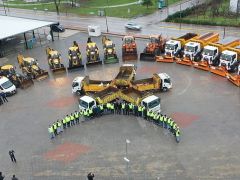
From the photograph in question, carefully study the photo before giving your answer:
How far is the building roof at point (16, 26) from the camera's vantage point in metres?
48.3

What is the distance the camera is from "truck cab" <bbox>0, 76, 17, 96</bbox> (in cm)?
3578

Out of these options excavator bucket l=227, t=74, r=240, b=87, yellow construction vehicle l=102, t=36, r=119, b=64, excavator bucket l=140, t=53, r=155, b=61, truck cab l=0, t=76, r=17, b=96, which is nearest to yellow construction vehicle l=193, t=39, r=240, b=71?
excavator bucket l=227, t=74, r=240, b=87

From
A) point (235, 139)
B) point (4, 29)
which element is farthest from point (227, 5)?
point (235, 139)

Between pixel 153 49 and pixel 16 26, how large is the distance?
64.6 ft

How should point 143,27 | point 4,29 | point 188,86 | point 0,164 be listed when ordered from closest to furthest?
1. point 0,164
2. point 188,86
3. point 4,29
4. point 143,27

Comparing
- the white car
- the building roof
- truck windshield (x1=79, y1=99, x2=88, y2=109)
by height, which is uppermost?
the building roof

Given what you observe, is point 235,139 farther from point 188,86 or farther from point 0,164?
point 0,164

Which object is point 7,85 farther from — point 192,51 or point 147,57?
point 192,51

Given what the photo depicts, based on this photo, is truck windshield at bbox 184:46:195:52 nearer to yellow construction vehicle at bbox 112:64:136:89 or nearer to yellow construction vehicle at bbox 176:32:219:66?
yellow construction vehicle at bbox 176:32:219:66

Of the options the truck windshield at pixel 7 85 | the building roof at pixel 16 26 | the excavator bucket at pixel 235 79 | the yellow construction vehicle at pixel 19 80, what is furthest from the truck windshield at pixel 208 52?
the building roof at pixel 16 26

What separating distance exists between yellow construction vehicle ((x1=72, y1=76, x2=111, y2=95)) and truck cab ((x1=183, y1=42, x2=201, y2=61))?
406 inches

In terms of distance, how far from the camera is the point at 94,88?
112 ft

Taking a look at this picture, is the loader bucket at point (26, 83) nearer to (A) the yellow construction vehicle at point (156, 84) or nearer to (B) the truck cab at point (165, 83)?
(A) the yellow construction vehicle at point (156, 84)

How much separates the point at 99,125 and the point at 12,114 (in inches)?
319
